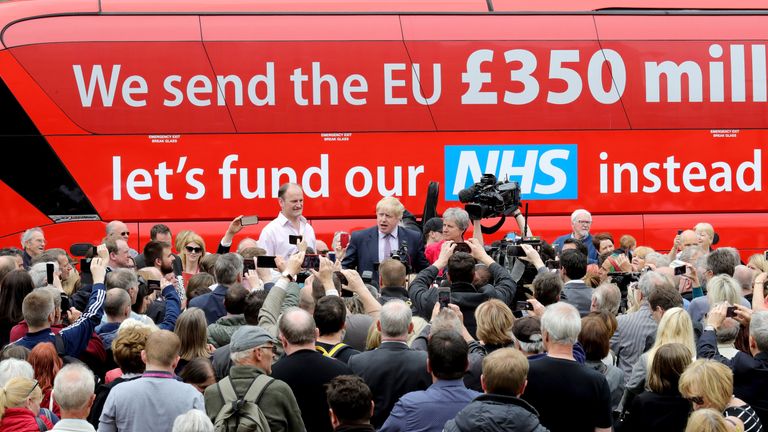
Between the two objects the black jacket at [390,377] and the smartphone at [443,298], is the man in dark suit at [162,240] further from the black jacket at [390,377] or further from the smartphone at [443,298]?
the black jacket at [390,377]

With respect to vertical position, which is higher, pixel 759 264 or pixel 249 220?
pixel 249 220

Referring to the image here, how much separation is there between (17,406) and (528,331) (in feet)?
9.23

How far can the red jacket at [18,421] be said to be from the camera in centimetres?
688

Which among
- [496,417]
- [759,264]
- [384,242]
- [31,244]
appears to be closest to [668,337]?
[496,417]

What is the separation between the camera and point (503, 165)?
50.6 ft

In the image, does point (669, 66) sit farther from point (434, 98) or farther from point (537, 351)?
point (537, 351)

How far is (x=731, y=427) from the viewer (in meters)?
6.61

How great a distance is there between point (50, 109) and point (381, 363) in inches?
337

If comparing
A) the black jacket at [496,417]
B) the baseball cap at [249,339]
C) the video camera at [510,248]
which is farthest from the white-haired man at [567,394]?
the video camera at [510,248]

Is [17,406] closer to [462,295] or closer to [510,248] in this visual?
[462,295]

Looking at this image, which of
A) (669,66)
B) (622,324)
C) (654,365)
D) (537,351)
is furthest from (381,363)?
(669,66)

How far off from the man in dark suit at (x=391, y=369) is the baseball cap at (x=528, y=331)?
56 cm

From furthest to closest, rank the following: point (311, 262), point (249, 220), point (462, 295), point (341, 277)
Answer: point (249, 220), point (341, 277), point (311, 262), point (462, 295)

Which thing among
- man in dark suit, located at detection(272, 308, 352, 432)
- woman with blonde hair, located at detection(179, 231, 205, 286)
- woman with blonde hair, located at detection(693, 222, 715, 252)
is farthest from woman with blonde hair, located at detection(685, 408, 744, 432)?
woman with blonde hair, located at detection(693, 222, 715, 252)
